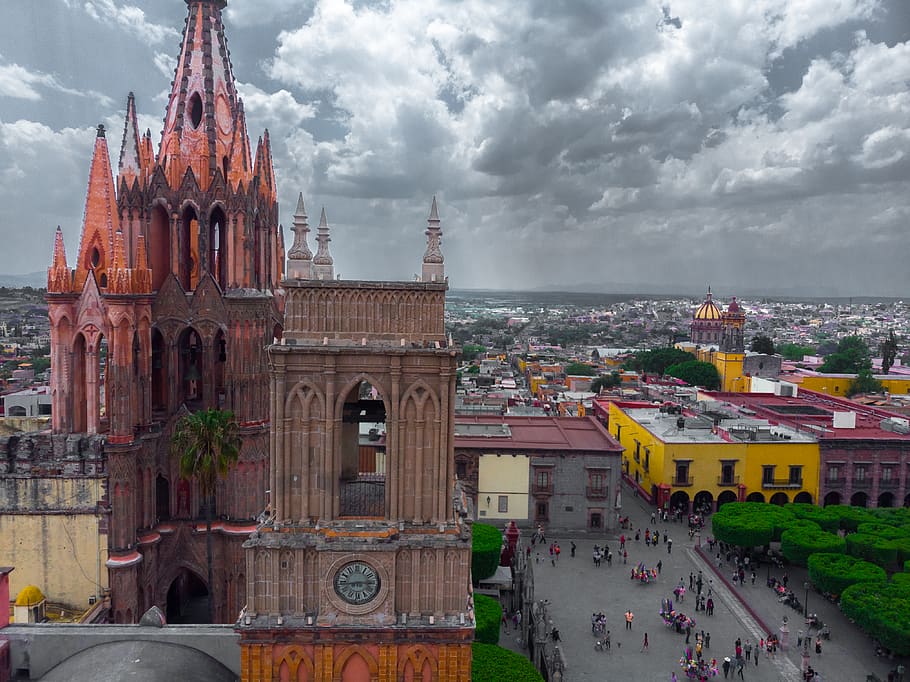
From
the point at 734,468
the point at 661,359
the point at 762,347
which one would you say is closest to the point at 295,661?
the point at 734,468

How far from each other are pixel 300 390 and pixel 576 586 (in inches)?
1120

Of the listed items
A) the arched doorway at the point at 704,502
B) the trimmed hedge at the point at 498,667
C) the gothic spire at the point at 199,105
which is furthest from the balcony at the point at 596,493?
the gothic spire at the point at 199,105

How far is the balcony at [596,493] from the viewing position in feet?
151

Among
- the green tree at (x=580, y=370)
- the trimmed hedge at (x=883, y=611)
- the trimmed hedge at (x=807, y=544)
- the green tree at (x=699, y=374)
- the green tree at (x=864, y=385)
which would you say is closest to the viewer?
the trimmed hedge at (x=883, y=611)

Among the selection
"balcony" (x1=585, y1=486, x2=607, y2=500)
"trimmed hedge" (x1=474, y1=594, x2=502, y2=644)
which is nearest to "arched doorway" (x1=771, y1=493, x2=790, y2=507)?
"balcony" (x1=585, y1=486, x2=607, y2=500)

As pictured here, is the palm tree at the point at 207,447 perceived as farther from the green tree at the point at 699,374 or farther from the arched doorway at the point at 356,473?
the green tree at the point at 699,374

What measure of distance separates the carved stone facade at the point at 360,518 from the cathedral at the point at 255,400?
40 mm

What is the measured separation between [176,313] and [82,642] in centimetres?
1216

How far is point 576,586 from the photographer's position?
3897 cm

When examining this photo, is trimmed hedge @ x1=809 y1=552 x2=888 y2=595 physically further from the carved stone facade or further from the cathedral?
the carved stone facade

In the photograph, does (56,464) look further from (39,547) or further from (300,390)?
(300,390)

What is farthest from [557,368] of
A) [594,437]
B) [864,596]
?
[864,596]

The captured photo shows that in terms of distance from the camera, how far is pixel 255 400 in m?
26.2

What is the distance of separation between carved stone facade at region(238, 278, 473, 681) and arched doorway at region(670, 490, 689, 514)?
39938mm
